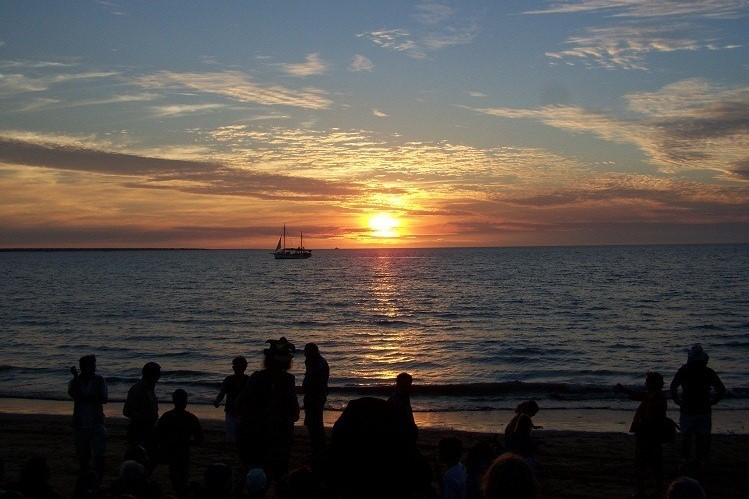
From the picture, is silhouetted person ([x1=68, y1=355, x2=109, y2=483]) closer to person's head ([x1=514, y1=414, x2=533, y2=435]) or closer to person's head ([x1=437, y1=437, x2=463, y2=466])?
person's head ([x1=437, y1=437, x2=463, y2=466])

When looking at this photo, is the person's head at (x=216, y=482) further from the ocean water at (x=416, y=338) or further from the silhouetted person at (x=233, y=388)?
the ocean water at (x=416, y=338)

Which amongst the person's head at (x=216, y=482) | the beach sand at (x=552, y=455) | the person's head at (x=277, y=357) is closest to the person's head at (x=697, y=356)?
the beach sand at (x=552, y=455)

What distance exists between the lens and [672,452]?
12.9 meters

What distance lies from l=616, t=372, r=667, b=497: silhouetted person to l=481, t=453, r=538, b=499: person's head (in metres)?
7.37

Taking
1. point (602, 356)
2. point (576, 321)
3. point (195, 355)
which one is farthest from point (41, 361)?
point (576, 321)

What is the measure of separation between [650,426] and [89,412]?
7.83m

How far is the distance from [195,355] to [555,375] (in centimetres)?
1574

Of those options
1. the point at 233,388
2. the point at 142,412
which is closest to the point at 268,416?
the point at 142,412

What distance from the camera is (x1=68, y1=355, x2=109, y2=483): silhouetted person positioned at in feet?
31.4

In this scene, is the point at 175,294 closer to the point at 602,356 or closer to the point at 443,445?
the point at 602,356

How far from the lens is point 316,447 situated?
37.0 feet

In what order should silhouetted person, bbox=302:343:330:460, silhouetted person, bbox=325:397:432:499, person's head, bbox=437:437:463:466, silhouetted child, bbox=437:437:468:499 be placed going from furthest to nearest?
Result: silhouetted person, bbox=302:343:330:460 < person's head, bbox=437:437:463:466 < silhouetted child, bbox=437:437:468:499 < silhouetted person, bbox=325:397:432:499

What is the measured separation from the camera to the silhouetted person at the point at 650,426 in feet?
30.9

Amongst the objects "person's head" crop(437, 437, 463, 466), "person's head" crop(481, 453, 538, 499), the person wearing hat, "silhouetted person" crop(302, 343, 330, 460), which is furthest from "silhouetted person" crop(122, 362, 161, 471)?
the person wearing hat
